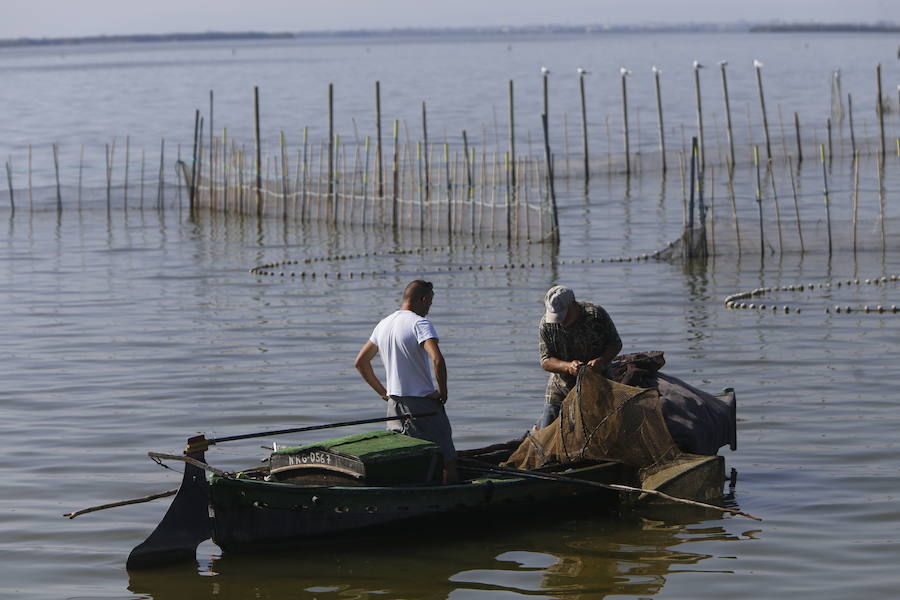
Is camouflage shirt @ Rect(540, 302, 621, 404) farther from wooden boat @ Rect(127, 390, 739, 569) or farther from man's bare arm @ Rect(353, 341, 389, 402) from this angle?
man's bare arm @ Rect(353, 341, 389, 402)

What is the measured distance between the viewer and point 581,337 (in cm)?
961

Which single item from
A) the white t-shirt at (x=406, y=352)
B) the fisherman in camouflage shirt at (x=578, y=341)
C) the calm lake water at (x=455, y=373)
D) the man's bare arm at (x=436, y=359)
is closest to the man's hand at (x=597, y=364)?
the fisherman in camouflage shirt at (x=578, y=341)

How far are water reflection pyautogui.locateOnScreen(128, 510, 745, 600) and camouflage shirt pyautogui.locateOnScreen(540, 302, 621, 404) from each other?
1.22m

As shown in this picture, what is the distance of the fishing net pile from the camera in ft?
31.2

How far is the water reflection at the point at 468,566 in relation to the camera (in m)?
8.54

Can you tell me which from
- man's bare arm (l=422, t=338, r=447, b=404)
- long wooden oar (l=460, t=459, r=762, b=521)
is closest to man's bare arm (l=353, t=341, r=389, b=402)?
man's bare arm (l=422, t=338, r=447, b=404)

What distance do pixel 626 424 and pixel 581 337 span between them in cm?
70

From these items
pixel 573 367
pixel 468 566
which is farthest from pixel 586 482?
pixel 468 566

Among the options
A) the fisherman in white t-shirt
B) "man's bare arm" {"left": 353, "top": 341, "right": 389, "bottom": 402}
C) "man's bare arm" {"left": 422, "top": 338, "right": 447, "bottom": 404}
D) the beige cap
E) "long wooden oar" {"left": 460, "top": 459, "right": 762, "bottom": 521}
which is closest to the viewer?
"man's bare arm" {"left": 422, "top": 338, "right": 447, "bottom": 404}

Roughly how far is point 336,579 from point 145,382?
620cm

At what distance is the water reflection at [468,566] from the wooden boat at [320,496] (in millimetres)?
177

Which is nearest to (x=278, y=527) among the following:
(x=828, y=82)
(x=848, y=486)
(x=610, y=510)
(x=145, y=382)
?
(x=610, y=510)

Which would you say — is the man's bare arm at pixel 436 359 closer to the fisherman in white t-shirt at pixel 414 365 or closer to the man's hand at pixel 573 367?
the fisherman in white t-shirt at pixel 414 365

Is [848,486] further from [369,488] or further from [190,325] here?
[190,325]
